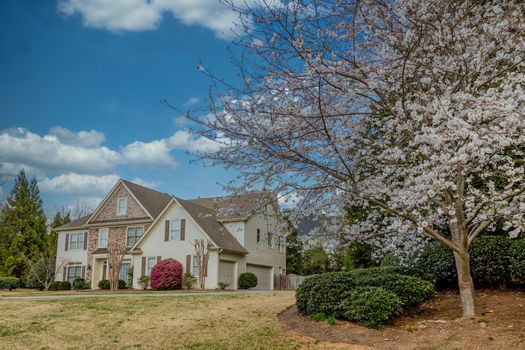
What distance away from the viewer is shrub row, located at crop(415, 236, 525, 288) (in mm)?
9883

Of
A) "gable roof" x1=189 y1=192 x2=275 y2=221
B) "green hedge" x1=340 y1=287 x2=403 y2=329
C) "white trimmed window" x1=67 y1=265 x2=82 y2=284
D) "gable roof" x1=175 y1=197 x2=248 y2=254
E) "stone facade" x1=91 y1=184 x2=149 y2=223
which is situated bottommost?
"green hedge" x1=340 y1=287 x2=403 y2=329

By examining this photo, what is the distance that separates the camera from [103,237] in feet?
98.6

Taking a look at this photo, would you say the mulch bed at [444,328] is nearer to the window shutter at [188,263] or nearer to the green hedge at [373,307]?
the green hedge at [373,307]

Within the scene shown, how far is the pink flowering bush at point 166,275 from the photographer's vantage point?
23.8m

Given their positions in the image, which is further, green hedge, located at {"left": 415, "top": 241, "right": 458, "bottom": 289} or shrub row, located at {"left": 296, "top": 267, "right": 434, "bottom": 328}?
green hedge, located at {"left": 415, "top": 241, "right": 458, "bottom": 289}

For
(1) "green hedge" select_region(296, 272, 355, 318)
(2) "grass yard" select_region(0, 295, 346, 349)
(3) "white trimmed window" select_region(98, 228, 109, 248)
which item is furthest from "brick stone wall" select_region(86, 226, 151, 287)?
(1) "green hedge" select_region(296, 272, 355, 318)

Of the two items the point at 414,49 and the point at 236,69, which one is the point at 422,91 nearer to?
the point at 414,49

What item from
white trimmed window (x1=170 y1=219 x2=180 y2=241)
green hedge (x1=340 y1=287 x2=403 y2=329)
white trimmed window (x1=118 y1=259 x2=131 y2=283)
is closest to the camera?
green hedge (x1=340 y1=287 x2=403 y2=329)

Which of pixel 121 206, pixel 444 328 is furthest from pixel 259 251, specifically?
pixel 444 328

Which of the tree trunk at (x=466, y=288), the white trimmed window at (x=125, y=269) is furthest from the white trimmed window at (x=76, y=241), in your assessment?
the tree trunk at (x=466, y=288)

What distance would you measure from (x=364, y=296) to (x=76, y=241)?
26664 millimetres

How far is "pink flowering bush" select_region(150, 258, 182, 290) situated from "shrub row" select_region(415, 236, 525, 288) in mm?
15622

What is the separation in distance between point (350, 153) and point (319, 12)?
2.63 metres

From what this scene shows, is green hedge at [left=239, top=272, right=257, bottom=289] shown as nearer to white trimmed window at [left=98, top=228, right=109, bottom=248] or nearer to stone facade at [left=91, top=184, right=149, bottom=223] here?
stone facade at [left=91, top=184, right=149, bottom=223]
